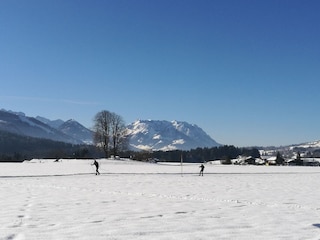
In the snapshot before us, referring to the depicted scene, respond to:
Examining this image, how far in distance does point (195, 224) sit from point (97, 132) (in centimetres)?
8954

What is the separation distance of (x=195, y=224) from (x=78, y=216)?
432 centimetres

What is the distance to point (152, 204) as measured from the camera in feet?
61.0

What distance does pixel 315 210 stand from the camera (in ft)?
57.2

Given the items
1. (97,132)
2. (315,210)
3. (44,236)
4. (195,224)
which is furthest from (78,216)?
(97,132)

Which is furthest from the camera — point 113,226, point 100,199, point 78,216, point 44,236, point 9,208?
point 100,199

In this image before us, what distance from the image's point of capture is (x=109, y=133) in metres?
103

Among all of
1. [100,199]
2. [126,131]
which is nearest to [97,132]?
[126,131]

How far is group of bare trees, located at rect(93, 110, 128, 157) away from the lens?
3974 inches

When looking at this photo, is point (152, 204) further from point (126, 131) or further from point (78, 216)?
point (126, 131)

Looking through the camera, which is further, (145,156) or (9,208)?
(145,156)

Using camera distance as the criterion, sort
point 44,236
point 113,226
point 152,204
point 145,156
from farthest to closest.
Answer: point 145,156
point 152,204
point 113,226
point 44,236

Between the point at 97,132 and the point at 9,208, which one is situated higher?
the point at 97,132

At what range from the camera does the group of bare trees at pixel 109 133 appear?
101 metres

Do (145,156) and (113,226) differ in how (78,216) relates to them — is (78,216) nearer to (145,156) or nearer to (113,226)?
(113,226)
